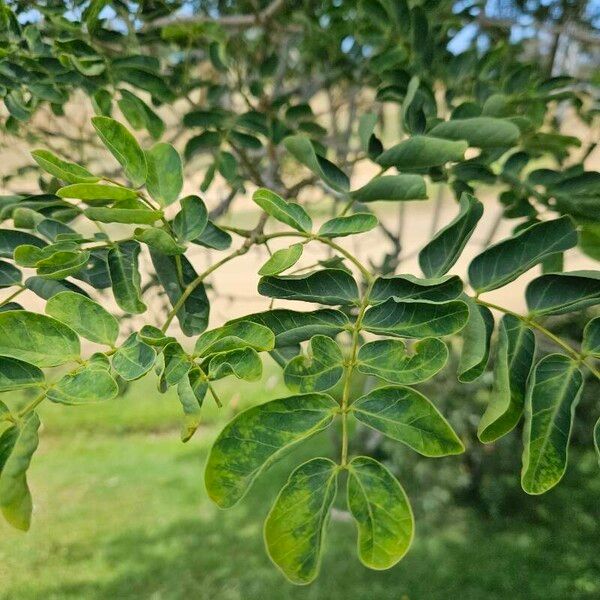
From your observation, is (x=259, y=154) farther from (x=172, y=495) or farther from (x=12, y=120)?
(x=172, y=495)

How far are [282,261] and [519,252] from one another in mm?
211

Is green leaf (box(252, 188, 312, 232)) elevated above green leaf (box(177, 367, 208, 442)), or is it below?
above

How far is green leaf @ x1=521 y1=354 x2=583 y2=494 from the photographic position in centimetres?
50

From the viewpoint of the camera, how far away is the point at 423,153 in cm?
70

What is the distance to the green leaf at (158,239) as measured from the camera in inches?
21.6

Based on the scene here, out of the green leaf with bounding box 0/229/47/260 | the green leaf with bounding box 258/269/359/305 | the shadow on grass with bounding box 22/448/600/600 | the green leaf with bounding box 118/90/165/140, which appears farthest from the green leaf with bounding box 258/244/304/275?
the shadow on grass with bounding box 22/448/600/600

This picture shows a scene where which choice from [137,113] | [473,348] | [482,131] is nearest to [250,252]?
[137,113]

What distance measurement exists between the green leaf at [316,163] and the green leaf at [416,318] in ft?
0.66

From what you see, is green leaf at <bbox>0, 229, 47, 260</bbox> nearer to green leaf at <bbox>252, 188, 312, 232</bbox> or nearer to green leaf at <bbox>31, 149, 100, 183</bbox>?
green leaf at <bbox>31, 149, 100, 183</bbox>

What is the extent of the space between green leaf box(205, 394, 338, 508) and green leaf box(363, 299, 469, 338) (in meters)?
0.10

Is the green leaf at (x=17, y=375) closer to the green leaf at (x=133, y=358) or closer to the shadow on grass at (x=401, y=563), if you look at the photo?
the green leaf at (x=133, y=358)

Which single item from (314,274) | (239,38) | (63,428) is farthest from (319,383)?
(63,428)

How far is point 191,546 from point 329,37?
5.72ft

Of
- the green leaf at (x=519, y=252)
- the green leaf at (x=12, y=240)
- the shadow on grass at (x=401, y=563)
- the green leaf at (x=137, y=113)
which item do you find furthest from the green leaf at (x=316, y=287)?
the shadow on grass at (x=401, y=563)
